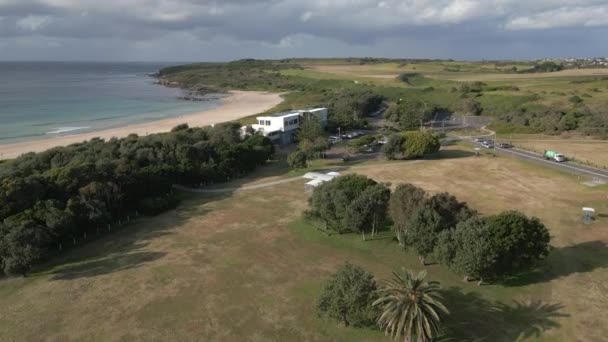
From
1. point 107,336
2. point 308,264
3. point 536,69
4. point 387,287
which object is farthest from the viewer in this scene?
point 536,69

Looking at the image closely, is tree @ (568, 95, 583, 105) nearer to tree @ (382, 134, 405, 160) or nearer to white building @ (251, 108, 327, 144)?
tree @ (382, 134, 405, 160)

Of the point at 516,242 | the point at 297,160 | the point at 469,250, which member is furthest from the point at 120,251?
the point at 516,242

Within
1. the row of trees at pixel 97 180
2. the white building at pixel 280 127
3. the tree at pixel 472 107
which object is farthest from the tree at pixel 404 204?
the tree at pixel 472 107

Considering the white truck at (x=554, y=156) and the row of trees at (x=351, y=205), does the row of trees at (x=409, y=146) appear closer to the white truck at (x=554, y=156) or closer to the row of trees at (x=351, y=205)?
the white truck at (x=554, y=156)

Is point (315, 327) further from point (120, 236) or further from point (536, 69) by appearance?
point (536, 69)

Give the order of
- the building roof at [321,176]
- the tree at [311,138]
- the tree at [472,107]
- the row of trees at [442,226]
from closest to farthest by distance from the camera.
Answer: the row of trees at [442,226]
the building roof at [321,176]
the tree at [311,138]
the tree at [472,107]

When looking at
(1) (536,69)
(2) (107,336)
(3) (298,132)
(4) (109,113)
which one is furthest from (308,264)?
(1) (536,69)
